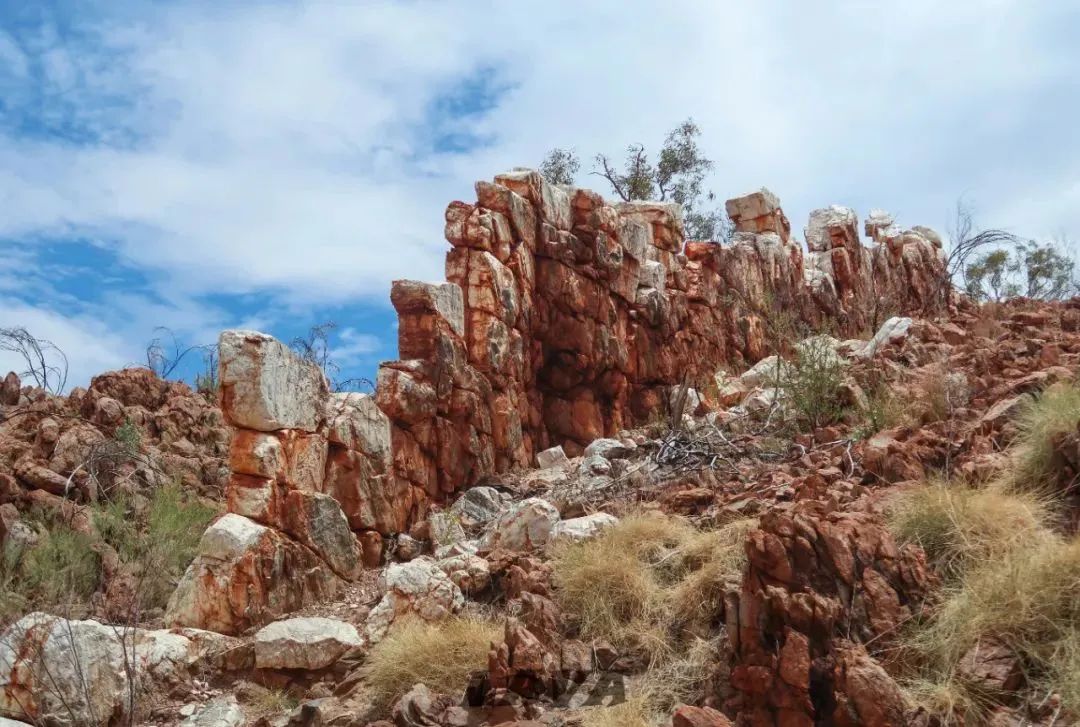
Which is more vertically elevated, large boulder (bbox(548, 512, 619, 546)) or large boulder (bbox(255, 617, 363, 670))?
large boulder (bbox(548, 512, 619, 546))

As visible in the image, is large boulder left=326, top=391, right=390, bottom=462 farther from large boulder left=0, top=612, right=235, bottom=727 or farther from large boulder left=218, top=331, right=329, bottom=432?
large boulder left=0, top=612, right=235, bottom=727

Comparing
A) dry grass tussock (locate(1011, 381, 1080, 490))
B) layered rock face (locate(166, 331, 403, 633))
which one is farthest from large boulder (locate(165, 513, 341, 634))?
dry grass tussock (locate(1011, 381, 1080, 490))

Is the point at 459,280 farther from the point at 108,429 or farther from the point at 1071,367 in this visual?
the point at 1071,367

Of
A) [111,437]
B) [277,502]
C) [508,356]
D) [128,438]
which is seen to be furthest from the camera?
[508,356]

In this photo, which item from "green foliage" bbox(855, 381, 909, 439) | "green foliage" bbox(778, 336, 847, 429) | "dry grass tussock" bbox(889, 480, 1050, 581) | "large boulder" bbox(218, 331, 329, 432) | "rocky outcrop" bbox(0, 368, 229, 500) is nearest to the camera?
"dry grass tussock" bbox(889, 480, 1050, 581)

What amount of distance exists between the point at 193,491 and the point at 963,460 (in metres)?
9.39

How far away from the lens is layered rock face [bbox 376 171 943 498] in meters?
12.6

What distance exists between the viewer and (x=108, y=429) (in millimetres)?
13016

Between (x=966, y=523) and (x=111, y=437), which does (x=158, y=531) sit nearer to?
(x=111, y=437)

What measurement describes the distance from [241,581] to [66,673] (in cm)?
193

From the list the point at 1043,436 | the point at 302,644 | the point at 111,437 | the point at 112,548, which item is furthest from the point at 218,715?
the point at 111,437

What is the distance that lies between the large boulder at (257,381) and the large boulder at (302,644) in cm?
230

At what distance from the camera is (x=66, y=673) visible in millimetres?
6812

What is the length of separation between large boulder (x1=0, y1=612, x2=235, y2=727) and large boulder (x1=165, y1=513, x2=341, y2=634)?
3.77ft
